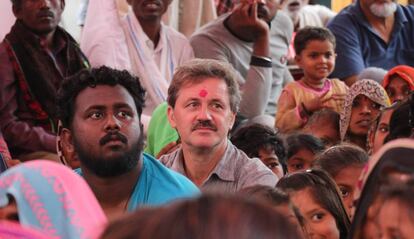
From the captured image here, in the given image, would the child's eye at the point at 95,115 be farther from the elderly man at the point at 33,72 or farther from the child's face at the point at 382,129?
the elderly man at the point at 33,72

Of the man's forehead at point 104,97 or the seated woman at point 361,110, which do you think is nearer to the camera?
the man's forehead at point 104,97

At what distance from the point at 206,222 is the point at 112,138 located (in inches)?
89.6

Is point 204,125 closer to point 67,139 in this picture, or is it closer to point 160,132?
point 67,139

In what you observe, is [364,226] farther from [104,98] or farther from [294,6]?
[294,6]

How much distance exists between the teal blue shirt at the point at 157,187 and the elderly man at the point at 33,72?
1.47m

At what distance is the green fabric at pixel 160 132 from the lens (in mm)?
4660

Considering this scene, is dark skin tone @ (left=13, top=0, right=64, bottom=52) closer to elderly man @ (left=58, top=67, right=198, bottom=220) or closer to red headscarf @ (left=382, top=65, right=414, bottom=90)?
elderly man @ (left=58, top=67, right=198, bottom=220)

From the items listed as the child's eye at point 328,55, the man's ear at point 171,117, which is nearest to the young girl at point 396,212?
the man's ear at point 171,117

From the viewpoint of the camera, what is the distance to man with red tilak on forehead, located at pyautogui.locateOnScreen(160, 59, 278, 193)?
3.89 metres

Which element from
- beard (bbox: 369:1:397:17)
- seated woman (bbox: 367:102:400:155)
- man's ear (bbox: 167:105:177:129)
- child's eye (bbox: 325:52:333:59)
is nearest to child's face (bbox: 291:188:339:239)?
seated woman (bbox: 367:102:400:155)

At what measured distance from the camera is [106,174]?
3.53 m

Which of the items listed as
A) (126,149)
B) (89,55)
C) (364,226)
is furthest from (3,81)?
(364,226)

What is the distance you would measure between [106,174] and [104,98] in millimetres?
313

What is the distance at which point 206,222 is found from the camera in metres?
1.29
